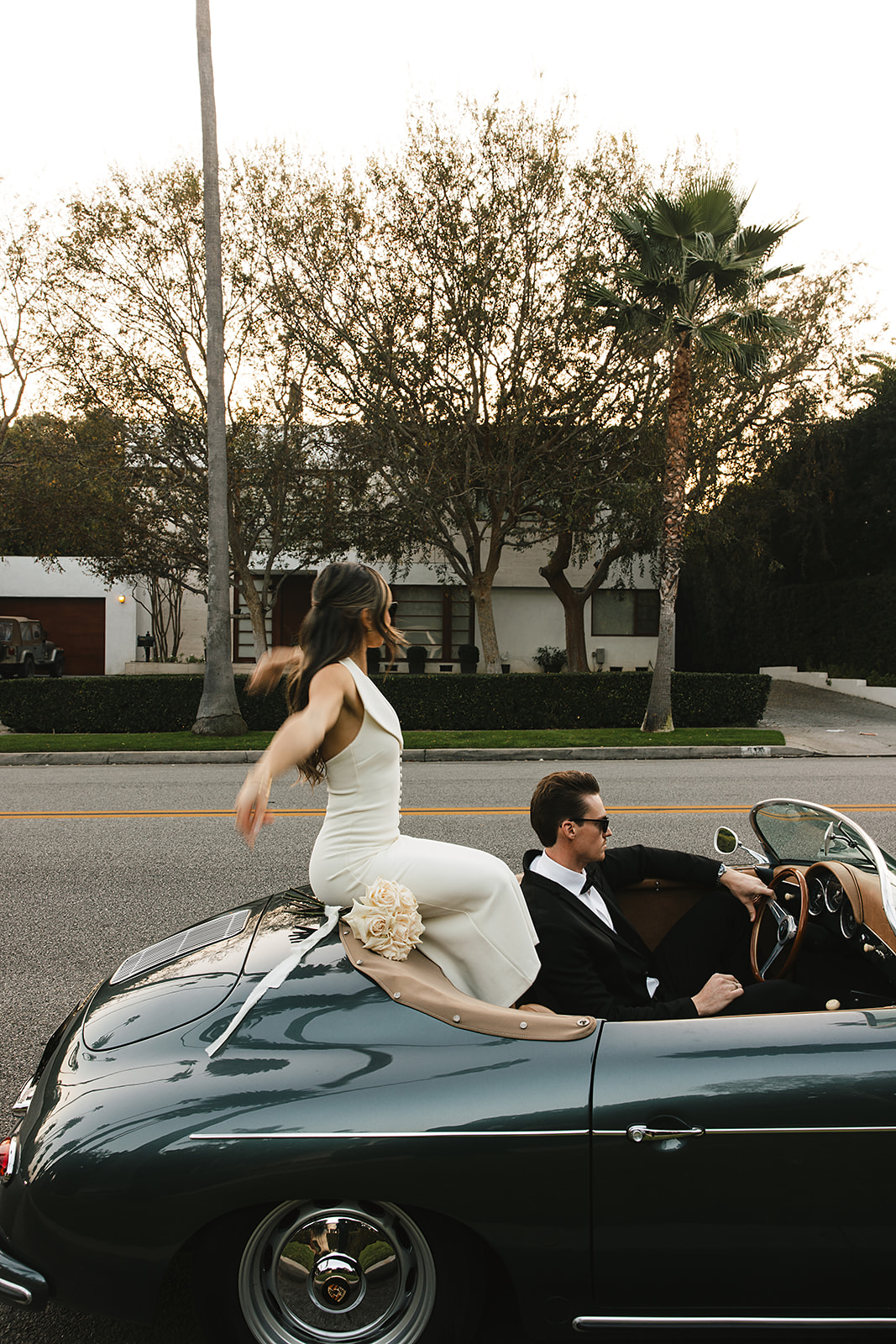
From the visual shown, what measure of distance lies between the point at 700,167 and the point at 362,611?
18.3 metres

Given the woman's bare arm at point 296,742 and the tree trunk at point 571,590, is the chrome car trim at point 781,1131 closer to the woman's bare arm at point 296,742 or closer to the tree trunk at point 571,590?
the woman's bare arm at point 296,742

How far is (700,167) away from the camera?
1781cm

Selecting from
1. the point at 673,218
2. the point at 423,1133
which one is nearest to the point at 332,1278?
the point at 423,1133

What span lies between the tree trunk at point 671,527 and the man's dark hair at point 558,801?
13497mm

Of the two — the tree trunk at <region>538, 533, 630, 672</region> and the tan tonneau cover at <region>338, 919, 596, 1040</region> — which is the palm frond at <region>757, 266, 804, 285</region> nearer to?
the tree trunk at <region>538, 533, 630, 672</region>

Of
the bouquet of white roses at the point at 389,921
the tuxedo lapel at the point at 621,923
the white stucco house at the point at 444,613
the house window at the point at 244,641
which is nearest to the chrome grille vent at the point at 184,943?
the bouquet of white roses at the point at 389,921

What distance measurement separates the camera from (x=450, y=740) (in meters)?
15.2

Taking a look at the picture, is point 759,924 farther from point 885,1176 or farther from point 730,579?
point 730,579

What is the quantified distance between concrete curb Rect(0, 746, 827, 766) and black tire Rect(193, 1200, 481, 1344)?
1206cm

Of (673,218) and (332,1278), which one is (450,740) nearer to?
(673,218)

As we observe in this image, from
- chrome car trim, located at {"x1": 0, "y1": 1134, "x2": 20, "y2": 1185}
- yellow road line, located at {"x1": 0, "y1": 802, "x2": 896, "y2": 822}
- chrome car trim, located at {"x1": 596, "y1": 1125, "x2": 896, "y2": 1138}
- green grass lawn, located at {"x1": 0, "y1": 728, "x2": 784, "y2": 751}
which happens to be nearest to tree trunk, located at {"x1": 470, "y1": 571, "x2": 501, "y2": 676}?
green grass lawn, located at {"x1": 0, "y1": 728, "x2": 784, "y2": 751}

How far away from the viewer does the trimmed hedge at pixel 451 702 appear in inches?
664

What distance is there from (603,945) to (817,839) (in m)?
0.87

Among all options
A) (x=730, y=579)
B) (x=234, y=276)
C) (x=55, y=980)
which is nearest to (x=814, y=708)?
(x=730, y=579)
